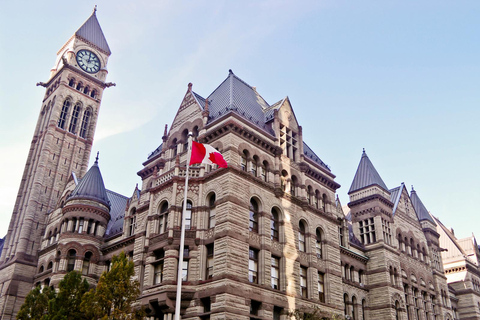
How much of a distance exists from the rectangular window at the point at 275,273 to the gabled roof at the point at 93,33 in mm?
57089

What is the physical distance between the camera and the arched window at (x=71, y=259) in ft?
153

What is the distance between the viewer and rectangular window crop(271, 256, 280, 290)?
3700 centimetres

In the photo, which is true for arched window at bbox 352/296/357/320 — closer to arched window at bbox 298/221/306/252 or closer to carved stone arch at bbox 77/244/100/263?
arched window at bbox 298/221/306/252

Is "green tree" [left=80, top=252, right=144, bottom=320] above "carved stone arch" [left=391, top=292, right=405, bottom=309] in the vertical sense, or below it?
below

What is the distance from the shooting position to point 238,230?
35094mm

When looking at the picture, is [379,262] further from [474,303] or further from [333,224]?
[474,303]

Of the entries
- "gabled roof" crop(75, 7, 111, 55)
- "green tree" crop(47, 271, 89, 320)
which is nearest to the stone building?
"green tree" crop(47, 271, 89, 320)

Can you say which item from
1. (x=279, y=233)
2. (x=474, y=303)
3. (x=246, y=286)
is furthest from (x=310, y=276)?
(x=474, y=303)

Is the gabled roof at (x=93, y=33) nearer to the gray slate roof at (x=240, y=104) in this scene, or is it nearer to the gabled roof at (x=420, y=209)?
the gray slate roof at (x=240, y=104)

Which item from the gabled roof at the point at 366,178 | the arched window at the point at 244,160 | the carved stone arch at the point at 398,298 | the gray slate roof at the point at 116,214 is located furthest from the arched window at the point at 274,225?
the gabled roof at the point at 366,178

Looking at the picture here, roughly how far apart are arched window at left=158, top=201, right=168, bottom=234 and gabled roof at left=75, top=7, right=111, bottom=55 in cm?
5064

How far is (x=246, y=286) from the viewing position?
111ft

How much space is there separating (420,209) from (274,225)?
3430cm

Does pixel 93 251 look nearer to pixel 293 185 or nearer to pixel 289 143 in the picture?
pixel 293 185
